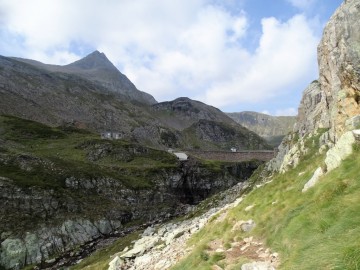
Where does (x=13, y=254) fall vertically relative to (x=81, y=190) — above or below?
below

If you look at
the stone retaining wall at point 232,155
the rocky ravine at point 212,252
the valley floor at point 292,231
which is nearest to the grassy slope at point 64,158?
the rocky ravine at point 212,252

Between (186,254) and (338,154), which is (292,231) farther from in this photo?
(186,254)

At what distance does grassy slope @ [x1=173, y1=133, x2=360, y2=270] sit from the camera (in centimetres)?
1118

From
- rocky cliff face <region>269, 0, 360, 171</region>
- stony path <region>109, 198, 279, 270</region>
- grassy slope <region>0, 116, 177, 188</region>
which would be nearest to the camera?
stony path <region>109, 198, 279, 270</region>

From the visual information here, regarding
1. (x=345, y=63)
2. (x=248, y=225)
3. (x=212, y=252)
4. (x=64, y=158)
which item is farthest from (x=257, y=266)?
(x=64, y=158)

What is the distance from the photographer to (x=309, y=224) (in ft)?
55.6

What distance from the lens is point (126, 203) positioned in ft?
284

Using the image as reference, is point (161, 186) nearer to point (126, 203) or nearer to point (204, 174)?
point (126, 203)

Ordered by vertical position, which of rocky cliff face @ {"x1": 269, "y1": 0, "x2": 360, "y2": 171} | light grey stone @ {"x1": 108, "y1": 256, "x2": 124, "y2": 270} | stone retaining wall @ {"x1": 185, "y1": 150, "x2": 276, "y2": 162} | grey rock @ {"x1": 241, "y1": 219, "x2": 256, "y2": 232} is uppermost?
stone retaining wall @ {"x1": 185, "y1": 150, "x2": 276, "y2": 162}

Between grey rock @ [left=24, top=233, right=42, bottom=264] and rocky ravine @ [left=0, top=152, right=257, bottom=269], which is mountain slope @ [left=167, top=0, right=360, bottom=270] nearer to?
grey rock @ [left=24, top=233, right=42, bottom=264]

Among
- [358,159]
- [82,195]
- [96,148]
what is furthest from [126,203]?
[358,159]

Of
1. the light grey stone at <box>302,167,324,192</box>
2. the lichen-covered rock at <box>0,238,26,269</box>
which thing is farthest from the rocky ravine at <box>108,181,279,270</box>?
the lichen-covered rock at <box>0,238,26,269</box>

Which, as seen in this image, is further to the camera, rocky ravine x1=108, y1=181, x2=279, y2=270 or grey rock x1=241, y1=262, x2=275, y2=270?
rocky ravine x1=108, y1=181, x2=279, y2=270

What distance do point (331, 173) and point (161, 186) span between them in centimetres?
8373
